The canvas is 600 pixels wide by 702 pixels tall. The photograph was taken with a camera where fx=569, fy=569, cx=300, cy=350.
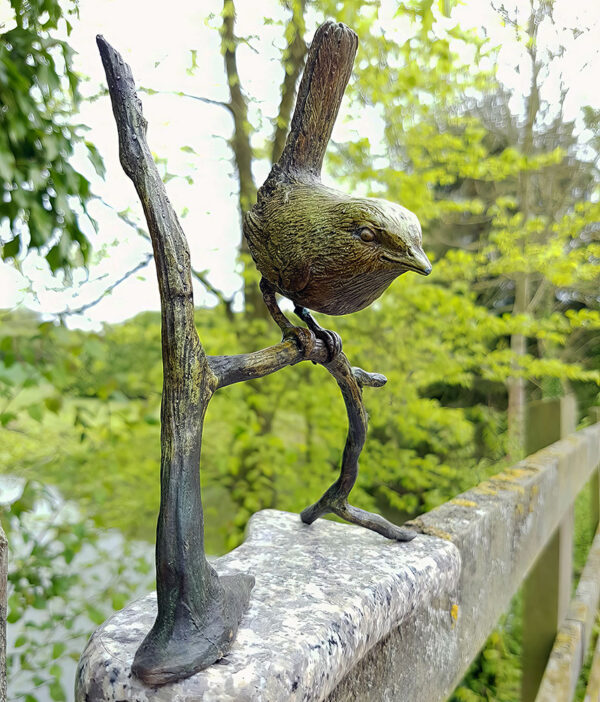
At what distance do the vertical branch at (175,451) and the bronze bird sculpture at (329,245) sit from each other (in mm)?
104

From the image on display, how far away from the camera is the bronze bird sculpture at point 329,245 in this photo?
1.46ft

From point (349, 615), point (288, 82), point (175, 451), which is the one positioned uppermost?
point (288, 82)

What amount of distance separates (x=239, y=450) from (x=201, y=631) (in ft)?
5.19

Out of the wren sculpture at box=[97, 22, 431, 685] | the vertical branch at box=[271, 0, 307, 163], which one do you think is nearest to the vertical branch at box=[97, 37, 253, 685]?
the wren sculpture at box=[97, 22, 431, 685]

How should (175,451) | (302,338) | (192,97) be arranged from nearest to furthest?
(175,451) < (302,338) < (192,97)

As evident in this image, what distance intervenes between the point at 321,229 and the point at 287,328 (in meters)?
0.10

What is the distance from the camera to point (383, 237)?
1.45ft

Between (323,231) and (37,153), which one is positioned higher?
(37,153)

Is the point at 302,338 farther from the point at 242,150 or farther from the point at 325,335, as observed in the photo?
the point at 242,150

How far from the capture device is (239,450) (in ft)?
6.41

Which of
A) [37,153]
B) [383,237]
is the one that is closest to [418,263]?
[383,237]

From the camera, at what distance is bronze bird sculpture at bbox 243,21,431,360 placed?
45cm

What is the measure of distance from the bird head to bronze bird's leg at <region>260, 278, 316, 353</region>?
0.10 m

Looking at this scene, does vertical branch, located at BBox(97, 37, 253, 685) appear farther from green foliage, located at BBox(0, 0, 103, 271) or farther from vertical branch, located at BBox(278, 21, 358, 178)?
green foliage, located at BBox(0, 0, 103, 271)
